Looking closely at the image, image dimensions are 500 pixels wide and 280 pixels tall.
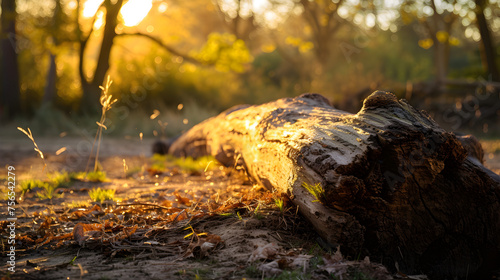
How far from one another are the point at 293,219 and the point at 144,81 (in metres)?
10.8

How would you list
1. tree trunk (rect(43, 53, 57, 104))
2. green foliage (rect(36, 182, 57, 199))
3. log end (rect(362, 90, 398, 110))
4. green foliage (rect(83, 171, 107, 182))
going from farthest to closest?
tree trunk (rect(43, 53, 57, 104)) → green foliage (rect(83, 171, 107, 182)) → green foliage (rect(36, 182, 57, 199)) → log end (rect(362, 90, 398, 110))

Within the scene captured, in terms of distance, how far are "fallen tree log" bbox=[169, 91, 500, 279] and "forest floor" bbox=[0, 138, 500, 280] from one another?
246mm

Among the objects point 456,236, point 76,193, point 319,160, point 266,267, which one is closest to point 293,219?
point 319,160

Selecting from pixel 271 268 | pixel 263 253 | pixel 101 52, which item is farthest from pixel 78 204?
pixel 101 52

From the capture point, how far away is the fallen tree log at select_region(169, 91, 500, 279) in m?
2.50

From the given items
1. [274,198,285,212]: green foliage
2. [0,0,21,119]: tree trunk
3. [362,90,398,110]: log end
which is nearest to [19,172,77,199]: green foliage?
[274,198,285,212]: green foliage

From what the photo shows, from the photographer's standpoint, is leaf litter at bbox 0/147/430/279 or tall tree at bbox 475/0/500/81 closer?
leaf litter at bbox 0/147/430/279

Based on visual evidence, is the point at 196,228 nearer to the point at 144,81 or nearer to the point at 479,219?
the point at 479,219

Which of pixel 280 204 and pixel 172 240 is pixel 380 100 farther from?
pixel 172 240

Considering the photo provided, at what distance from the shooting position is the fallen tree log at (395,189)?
2496mm

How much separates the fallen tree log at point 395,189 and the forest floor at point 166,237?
0.81ft

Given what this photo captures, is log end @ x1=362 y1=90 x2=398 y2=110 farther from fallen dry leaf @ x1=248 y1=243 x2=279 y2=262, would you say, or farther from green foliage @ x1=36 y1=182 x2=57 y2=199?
green foliage @ x1=36 y1=182 x2=57 y2=199

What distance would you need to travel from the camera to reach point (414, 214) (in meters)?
2.68

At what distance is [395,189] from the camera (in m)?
2.53
